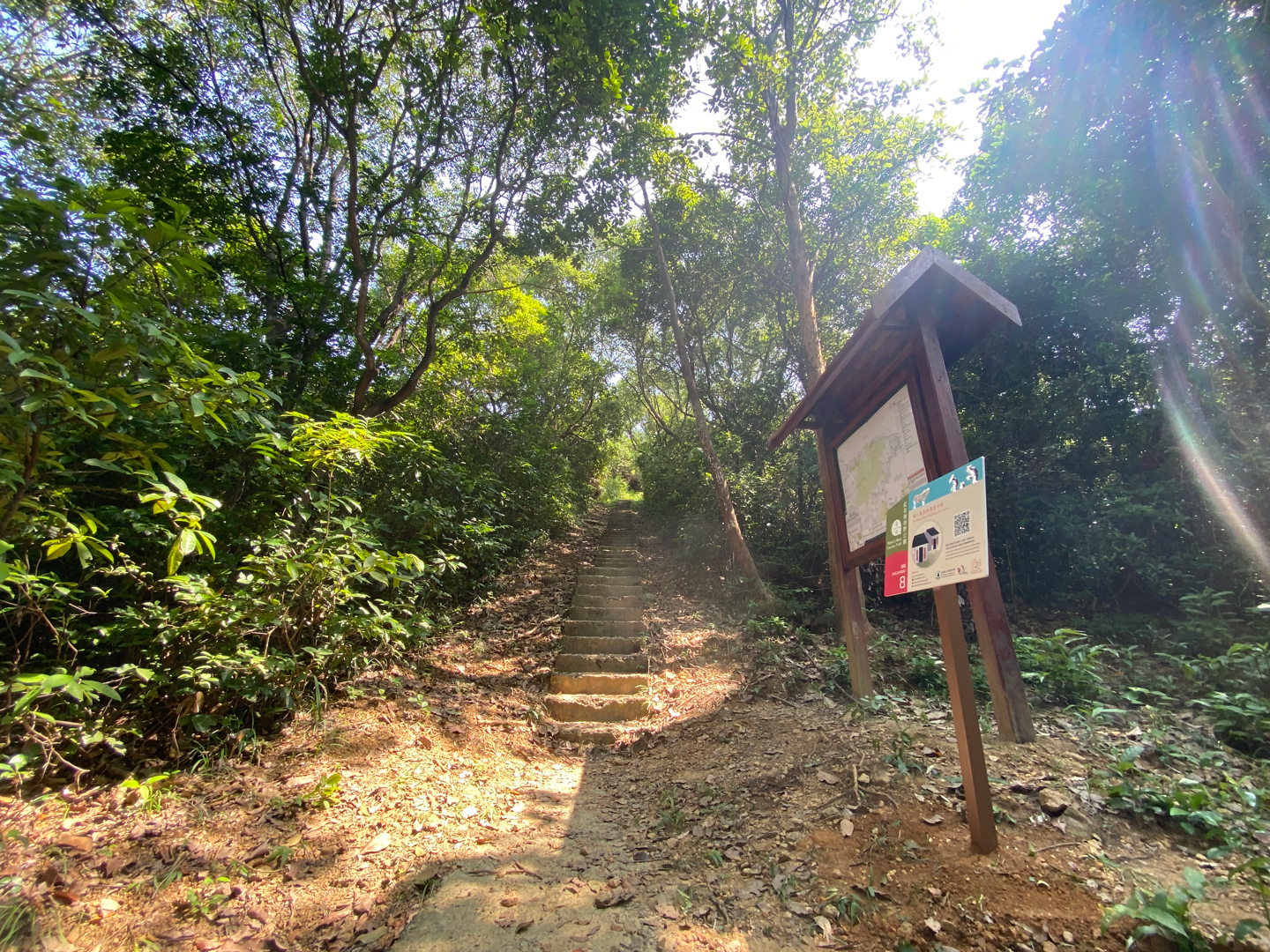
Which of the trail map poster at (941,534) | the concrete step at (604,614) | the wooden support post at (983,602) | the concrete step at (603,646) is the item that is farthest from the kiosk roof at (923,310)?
the concrete step at (604,614)

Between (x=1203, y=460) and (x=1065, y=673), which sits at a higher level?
(x=1203, y=460)

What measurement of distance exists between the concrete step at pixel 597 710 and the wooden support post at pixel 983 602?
2.91 meters

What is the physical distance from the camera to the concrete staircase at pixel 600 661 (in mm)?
4578

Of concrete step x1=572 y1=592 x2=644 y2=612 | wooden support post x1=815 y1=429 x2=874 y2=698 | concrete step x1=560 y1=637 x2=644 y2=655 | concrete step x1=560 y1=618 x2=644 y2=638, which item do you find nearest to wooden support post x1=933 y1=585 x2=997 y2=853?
wooden support post x1=815 y1=429 x2=874 y2=698

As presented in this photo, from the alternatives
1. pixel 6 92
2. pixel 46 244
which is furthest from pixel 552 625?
pixel 6 92

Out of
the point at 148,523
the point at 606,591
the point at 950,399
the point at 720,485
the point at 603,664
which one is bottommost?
the point at 603,664

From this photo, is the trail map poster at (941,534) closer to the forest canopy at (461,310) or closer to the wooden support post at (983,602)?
the wooden support post at (983,602)

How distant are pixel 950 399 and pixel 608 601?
5.30 metres

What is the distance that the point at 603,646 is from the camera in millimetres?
5676

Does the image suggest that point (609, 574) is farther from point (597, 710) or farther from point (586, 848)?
point (586, 848)

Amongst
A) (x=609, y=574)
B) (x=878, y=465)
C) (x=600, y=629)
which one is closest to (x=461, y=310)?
(x=609, y=574)

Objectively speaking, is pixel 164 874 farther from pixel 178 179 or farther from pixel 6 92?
pixel 178 179

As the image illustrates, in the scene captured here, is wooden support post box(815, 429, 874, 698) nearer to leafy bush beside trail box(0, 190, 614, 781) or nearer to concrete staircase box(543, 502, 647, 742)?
concrete staircase box(543, 502, 647, 742)

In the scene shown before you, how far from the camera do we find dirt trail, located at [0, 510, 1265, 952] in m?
1.86
